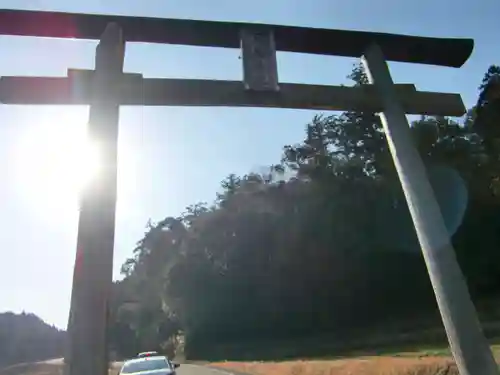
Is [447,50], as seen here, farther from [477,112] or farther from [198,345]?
[477,112]

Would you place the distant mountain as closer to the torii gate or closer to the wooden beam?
the wooden beam

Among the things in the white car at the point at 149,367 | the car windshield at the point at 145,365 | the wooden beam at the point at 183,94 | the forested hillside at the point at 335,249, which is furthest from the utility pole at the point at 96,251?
the forested hillside at the point at 335,249

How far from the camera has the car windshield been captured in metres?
16.2

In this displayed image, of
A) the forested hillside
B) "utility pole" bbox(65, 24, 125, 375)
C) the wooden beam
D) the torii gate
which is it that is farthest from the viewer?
the forested hillside

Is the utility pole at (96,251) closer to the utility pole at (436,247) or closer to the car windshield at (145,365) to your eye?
the utility pole at (436,247)

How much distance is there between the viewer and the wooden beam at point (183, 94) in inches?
212

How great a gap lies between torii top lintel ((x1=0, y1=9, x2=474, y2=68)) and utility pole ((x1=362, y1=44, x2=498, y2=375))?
0.40 metres

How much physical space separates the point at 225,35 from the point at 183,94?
919 millimetres

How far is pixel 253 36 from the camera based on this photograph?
588 cm

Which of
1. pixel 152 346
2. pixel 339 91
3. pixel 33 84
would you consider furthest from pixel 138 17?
pixel 152 346

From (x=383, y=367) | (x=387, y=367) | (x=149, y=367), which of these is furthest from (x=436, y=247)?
(x=149, y=367)

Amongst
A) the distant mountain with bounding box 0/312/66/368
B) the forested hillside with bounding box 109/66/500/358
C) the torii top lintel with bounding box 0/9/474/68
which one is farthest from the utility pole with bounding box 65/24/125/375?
the distant mountain with bounding box 0/312/66/368

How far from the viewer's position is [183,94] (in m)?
5.51

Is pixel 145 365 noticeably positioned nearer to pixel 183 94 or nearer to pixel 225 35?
pixel 183 94
